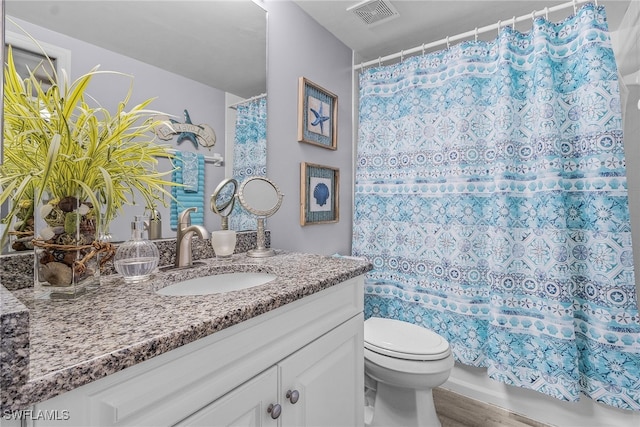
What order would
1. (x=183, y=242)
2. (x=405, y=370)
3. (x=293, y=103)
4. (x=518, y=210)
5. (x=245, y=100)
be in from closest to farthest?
1. (x=183, y=242)
2. (x=405, y=370)
3. (x=245, y=100)
4. (x=518, y=210)
5. (x=293, y=103)

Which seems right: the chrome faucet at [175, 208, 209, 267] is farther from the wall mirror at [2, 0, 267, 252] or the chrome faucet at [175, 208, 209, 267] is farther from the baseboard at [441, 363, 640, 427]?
the baseboard at [441, 363, 640, 427]

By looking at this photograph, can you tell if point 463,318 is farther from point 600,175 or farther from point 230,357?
point 230,357

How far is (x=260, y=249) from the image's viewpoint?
1373 mm

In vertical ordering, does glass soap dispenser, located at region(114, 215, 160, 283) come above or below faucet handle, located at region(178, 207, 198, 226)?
below

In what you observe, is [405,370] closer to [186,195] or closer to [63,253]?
[186,195]

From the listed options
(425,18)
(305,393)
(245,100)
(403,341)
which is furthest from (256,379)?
(425,18)

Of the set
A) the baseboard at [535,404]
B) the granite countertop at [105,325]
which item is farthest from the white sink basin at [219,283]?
the baseboard at [535,404]

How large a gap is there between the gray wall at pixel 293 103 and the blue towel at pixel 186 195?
405 mm

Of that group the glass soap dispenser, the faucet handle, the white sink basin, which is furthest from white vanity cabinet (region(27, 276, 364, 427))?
the faucet handle

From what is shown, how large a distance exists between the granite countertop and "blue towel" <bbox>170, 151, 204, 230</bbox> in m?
0.29

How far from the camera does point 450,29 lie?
193cm

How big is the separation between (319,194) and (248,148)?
23.4 inches

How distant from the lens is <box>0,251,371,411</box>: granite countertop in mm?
387

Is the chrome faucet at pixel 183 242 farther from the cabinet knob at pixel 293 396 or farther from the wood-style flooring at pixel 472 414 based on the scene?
the wood-style flooring at pixel 472 414
